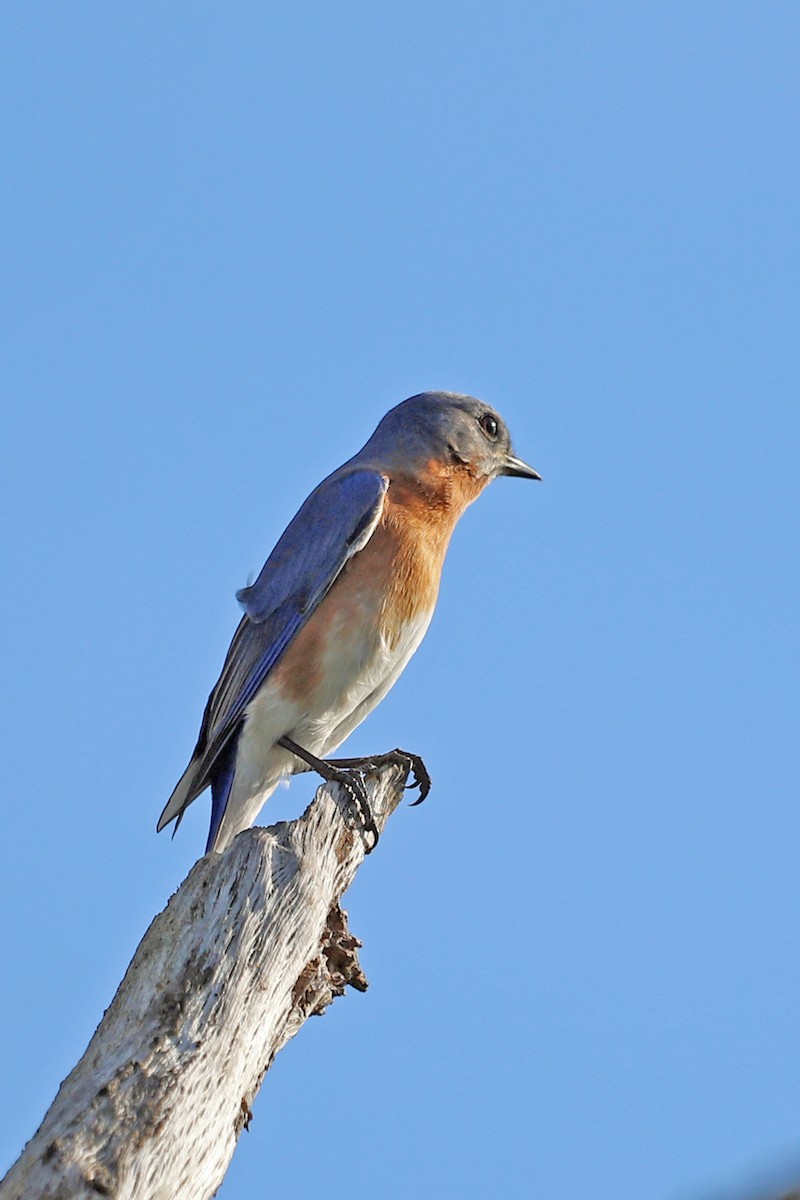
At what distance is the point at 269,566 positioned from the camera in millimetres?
8469

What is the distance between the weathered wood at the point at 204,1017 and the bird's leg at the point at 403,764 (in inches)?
44.3

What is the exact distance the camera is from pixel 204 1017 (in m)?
4.79

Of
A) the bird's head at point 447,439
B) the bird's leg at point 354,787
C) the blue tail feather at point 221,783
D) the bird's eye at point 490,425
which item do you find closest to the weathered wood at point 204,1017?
the bird's leg at point 354,787

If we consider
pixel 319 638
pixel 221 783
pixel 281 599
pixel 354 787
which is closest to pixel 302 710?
pixel 319 638

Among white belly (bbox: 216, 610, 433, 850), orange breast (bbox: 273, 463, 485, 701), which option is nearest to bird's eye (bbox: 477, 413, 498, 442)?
orange breast (bbox: 273, 463, 485, 701)

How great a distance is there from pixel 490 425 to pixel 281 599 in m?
2.18

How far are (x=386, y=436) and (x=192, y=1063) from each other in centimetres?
524

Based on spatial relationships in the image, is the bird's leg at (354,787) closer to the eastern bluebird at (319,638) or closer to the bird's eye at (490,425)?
the eastern bluebird at (319,638)

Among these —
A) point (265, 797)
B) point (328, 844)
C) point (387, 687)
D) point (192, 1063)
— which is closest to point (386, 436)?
point (387, 687)

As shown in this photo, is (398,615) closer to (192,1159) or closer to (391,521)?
(391,521)

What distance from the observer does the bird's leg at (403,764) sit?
287 inches

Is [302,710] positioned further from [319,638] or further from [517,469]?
[517,469]

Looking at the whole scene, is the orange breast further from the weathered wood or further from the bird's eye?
the weathered wood

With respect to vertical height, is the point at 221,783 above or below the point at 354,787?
above
